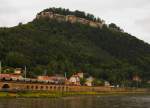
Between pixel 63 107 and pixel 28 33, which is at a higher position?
pixel 28 33

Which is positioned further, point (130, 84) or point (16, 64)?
point (130, 84)

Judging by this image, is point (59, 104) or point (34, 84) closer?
point (59, 104)

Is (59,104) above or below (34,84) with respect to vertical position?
below

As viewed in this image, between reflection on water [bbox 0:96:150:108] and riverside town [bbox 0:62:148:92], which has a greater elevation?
riverside town [bbox 0:62:148:92]

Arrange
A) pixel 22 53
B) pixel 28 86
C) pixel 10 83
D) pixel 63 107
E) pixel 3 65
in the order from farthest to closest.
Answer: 1. pixel 22 53
2. pixel 3 65
3. pixel 28 86
4. pixel 10 83
5. pixel 63 107

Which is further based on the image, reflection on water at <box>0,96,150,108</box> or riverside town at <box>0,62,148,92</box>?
riverside town at <box>0,62,148,92</box>

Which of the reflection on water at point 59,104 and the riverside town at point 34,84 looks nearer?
the reflection on water at point 59,104

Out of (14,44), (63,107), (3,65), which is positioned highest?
(14,44)

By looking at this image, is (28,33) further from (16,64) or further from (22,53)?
(16,64)

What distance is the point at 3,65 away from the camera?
145 metres

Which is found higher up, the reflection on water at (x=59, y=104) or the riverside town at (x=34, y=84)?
the riverside town at (x=34, y=84)

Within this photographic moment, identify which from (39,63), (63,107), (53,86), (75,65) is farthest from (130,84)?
(63,107)

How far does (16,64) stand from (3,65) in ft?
23.0

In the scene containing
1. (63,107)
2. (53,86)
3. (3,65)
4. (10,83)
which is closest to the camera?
(63,107)
